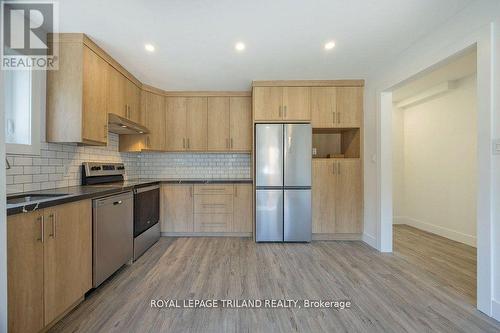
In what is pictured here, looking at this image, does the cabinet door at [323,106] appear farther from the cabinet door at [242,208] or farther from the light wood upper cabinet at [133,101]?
the light wood upper cabinet at [133,101]

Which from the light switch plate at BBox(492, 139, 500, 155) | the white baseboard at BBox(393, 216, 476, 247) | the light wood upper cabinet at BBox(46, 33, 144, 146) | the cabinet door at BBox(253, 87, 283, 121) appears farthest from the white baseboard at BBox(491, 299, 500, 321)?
the light wood upper cabinet at BBox(46, 33, 144, 146)

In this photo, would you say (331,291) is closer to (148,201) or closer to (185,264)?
(185,264)

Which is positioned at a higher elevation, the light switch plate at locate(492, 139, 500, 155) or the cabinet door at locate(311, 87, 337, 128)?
the cabinet door at locate(311, 87, 337, 128)

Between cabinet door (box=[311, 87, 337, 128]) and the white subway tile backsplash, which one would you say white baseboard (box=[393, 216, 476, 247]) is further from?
the white subway tile backsplash

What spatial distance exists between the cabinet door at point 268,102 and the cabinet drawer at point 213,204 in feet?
4.62

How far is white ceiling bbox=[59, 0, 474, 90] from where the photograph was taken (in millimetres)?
1767

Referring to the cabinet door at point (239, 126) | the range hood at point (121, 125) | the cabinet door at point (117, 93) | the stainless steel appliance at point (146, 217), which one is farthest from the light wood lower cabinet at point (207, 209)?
the cabinet door at point (117, 93)

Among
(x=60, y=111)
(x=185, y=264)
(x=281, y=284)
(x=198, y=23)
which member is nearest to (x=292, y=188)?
(x=281, y=284)

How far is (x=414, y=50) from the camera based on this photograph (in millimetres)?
2365

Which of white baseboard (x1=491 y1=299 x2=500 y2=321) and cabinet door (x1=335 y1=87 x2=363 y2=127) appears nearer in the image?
white baseboard (x1=491 y1=299 x2=500 y2=321)

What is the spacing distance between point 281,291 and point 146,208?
6.85 ft

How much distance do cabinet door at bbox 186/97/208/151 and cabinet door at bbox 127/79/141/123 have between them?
2.60 feet

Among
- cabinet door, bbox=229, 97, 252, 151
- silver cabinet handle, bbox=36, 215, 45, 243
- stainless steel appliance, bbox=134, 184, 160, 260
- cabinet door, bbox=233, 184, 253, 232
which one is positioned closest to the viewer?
silver cabinet handle, bbox=36, 215, 45, 243

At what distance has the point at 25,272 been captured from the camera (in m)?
1.28
